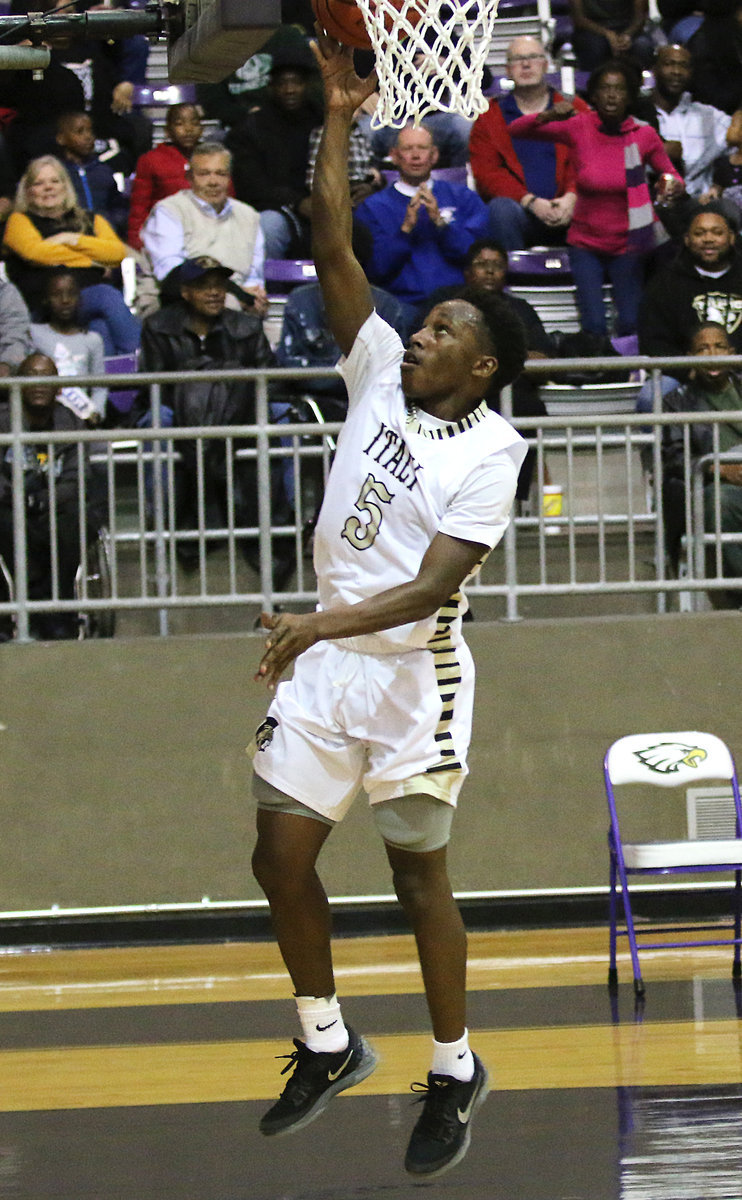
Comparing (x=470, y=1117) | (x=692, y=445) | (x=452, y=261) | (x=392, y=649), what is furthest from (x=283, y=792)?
(x=452, y=261)

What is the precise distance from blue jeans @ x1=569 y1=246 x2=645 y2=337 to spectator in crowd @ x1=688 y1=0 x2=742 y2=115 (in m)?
2.22

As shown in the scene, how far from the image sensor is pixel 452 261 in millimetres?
9289

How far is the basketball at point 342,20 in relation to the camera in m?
4.10

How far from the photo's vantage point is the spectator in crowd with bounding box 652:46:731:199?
10906 mm

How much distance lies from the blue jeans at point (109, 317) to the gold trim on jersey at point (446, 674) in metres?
5.18

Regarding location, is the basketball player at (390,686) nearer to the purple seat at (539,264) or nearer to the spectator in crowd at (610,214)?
the spectator in crowd at (610,214)

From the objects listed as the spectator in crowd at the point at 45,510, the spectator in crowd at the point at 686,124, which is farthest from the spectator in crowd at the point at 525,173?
the spectator in crowd at the point at 45,510

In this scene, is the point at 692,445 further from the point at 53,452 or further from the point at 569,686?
the point at 53,452

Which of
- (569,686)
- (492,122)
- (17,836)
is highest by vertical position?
(492,122)

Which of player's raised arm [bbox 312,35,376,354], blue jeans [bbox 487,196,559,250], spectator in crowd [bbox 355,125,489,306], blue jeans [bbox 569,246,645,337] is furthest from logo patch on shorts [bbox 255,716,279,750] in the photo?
blue jeans [bbox 487,196,559,250]

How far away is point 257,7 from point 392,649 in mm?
1759

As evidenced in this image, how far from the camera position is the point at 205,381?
23.8 feet

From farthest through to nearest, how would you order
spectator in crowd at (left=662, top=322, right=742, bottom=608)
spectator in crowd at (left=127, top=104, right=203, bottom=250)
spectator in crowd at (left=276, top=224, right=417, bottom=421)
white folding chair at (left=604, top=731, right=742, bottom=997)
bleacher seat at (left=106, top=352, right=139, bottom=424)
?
1. spectator in crowd at (left=127, top=104, right=203, bottom=250)
2. bleacher seat at (left=106, top=352, right=139, bottom=424)
3. spectator in crowd at (left=276, top=224, right=417, bottom=421)
4. spectator in crowd at (left=662, top=322, right=742, bottom=608)
5. white folding chair at (left=604, top=731, right=742, bottom=997)

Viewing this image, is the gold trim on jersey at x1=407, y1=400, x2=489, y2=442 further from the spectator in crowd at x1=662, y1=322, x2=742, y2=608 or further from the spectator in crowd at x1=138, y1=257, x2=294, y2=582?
the spectator in crowd at x1=662, y1=322, x2=742, y2=608
